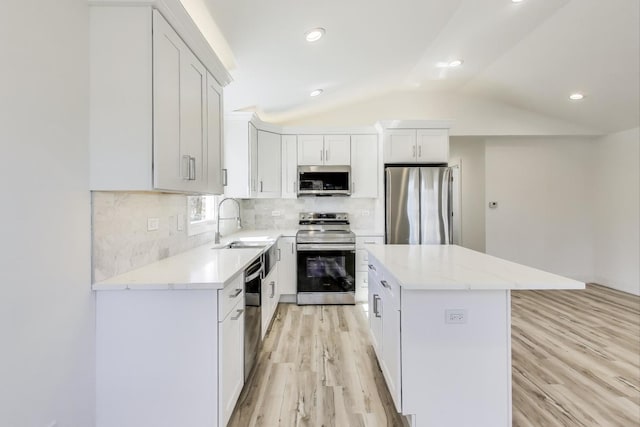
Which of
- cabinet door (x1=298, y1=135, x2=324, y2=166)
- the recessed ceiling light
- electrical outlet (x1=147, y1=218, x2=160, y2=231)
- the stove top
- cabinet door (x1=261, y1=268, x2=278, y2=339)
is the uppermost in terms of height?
the recessed ceiling light

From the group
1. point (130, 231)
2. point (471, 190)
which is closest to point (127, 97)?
point (130, 231)

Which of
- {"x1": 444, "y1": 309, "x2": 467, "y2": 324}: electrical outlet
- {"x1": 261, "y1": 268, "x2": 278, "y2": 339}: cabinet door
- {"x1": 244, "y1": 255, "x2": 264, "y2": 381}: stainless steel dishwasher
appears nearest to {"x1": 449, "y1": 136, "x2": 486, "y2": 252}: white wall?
{"x1": 261, "y1": 268, "x2": 278, "y2": 339}: cabinet door

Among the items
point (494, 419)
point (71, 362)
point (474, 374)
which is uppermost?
point (71, 362)

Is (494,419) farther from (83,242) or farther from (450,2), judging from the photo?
(450,2)

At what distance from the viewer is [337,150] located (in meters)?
4.12

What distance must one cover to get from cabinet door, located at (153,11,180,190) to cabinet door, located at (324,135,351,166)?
Result: 101 inches

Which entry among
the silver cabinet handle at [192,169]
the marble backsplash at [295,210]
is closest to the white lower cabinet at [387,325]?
the silver cabinet handle at [192,169]

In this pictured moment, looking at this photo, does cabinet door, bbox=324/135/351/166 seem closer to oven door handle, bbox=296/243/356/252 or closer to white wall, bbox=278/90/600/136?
white wall, bbox=278/90/600/136

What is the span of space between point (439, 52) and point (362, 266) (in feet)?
8.75

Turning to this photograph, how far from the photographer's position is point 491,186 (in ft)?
16.0

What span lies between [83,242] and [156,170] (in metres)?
0.47

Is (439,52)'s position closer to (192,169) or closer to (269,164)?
(269,164)

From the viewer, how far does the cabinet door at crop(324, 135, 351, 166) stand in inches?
162

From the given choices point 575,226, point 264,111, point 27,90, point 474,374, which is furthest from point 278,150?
point 575,226
